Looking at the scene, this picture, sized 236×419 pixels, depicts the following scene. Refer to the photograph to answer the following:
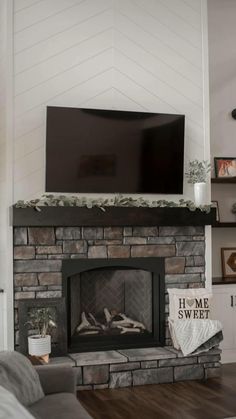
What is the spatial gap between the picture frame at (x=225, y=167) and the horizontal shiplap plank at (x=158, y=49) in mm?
822

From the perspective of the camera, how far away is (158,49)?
5.32m

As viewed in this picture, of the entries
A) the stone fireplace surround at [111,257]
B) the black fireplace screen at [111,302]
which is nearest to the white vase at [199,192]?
the stone fireplace surround at [111,257]

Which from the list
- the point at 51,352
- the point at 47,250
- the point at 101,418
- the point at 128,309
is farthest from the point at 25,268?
the point at 101,418

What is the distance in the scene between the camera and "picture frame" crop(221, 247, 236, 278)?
591 cm

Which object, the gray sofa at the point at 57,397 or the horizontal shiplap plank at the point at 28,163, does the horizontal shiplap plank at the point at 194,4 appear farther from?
the gray sofa at the point at 57,397

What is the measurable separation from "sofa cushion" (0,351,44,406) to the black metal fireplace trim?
82.4 inches

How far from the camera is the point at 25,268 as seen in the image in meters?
4.84

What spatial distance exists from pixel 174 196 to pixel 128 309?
3.66 feet

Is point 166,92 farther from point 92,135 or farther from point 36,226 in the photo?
point 36,226

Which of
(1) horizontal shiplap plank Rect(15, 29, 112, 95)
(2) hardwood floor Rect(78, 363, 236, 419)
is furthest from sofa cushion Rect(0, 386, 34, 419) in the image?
(1) horizontal shiplap plank Rect(15, 29, 112, 95)

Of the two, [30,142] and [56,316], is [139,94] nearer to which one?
[30,142]

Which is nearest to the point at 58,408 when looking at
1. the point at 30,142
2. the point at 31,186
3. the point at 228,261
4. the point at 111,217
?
the point at 111,217

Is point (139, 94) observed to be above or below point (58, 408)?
above

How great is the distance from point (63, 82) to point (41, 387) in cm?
291
